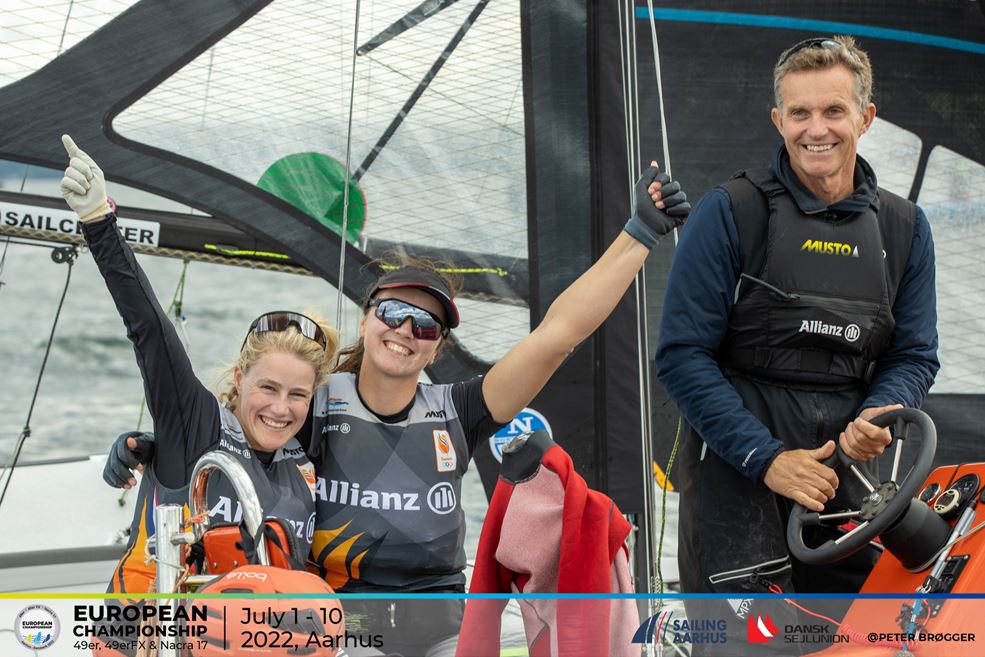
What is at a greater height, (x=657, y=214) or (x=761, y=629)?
(x=657, y=214)

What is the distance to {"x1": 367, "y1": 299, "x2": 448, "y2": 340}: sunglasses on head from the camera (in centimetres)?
208

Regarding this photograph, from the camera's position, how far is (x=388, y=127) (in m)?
3.06

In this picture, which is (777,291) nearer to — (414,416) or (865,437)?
(865,437)

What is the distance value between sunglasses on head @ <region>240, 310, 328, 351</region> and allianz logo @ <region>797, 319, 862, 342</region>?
826 mm

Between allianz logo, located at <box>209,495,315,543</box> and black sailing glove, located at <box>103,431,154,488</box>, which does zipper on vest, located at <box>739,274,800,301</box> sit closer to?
allianz logo, located at <box>209,495,315,543</box>

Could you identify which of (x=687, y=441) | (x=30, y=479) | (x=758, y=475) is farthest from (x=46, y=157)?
(x=758, y=475)

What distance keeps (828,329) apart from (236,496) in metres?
1.02

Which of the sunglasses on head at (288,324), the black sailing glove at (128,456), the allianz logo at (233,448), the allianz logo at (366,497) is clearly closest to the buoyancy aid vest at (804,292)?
Result: the allianz logo at (366,497)

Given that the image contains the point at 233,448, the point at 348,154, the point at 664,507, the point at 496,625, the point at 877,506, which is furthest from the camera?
the point at 348,154

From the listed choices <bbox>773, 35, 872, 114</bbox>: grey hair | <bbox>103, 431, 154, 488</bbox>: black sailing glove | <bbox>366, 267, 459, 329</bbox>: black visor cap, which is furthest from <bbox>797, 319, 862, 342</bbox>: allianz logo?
<bbox>103, 431, 154, 488</bbox>: black sailing glove

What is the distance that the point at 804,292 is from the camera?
2.05 m

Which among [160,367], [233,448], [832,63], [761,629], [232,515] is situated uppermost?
[832,63]

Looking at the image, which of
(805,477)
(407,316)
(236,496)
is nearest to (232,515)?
(236,496)

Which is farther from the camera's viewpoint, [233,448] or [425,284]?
[425,284]
